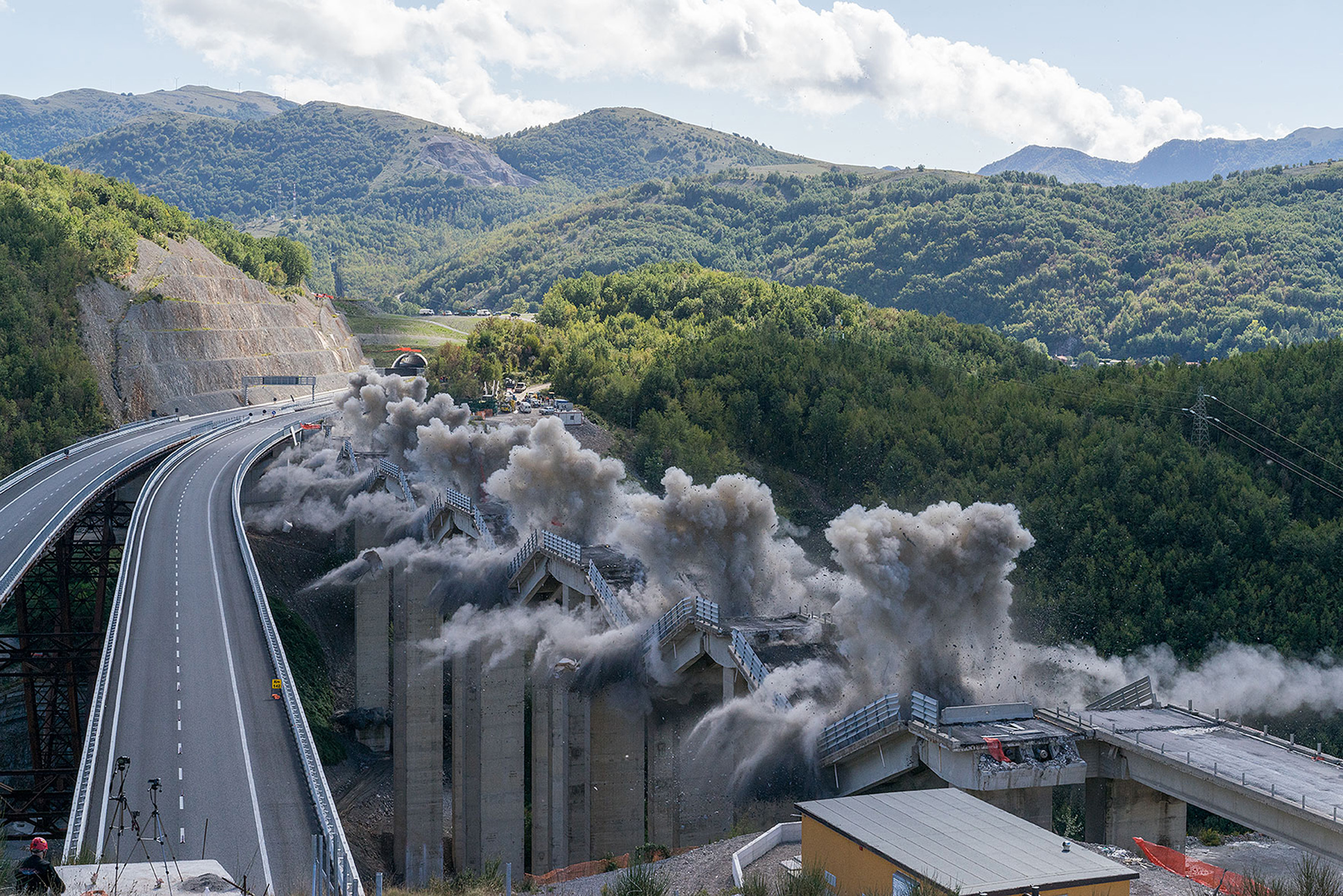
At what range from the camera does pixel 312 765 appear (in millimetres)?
39688

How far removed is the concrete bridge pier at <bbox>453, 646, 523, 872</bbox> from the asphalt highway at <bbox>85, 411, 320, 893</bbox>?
14.7 metres

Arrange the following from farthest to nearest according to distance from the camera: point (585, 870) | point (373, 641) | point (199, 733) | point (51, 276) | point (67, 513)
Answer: point (51, 276) → point (373, 641) → point (67, 513) → point (585, 870) → point (199, 733)

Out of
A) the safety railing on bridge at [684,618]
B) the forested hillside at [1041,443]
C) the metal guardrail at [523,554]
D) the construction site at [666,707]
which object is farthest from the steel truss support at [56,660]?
the forested hillside at [1041,443]

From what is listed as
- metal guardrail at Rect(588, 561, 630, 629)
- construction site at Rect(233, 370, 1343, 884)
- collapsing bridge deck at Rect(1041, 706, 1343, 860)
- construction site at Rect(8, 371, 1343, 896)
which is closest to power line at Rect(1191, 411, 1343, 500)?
construction site at Rect(8, 371, 1343, 896)

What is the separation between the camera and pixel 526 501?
75812 mm

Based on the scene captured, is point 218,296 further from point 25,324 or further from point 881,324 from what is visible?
point 881,324

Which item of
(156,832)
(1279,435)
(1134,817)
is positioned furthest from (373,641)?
(1279,435)

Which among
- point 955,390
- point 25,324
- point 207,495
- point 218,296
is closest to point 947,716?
point 207,495

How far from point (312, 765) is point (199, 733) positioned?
676 centimetres

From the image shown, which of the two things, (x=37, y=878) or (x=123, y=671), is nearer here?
(x=37, y=878)

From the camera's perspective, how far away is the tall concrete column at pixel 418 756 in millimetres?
73438

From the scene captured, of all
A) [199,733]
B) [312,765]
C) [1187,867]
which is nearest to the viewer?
[1187,867]

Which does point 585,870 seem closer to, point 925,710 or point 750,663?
point 750,663

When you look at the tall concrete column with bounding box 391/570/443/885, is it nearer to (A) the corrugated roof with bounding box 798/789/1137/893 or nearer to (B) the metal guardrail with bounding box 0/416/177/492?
(B) the metal guardrail with bounding box 0/416/177/492
